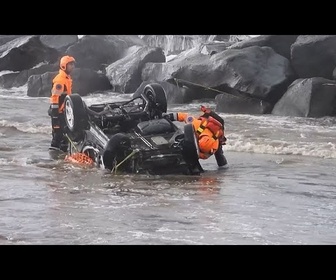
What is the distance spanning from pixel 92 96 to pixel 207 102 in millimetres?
4673

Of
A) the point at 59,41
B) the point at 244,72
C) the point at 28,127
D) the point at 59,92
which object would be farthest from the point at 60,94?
the point at 59,41

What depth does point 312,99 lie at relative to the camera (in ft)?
63.5

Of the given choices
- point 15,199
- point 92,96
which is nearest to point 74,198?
point 15,199

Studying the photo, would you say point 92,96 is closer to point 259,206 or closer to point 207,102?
point 207,102

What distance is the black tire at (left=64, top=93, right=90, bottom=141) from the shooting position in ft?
36.6

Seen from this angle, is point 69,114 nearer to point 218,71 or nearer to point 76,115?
point 76,115

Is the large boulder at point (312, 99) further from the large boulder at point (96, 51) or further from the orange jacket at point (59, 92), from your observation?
the large boulder at point (96, 51)

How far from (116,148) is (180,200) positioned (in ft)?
6.50

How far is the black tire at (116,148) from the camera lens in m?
10.2

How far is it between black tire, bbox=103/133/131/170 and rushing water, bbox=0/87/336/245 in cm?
29

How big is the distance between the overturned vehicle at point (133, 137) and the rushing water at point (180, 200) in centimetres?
23

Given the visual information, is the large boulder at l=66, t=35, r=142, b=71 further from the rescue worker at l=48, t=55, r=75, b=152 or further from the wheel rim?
the wheel rim

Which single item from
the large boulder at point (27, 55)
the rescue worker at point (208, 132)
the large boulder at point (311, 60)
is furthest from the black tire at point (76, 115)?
the large boulder at point (27, 55)

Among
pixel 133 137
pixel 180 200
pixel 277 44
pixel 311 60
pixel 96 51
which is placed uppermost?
pixel 277 44
